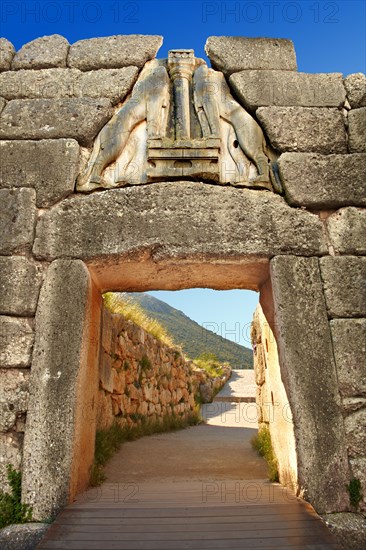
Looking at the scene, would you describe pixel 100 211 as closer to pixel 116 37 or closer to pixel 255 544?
pixel 116 37

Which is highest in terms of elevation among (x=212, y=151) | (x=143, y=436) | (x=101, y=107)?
(x=101, y=107)

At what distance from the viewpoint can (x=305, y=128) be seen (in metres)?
3.64

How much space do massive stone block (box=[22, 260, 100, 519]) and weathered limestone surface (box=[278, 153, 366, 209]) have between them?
1.76 m

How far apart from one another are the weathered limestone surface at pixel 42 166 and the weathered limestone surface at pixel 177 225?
17cm

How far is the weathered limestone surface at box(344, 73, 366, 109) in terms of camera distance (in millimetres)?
3762

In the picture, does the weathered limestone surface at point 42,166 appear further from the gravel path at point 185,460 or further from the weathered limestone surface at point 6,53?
the gravel path at point 185,460

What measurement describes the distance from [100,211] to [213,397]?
428 inches

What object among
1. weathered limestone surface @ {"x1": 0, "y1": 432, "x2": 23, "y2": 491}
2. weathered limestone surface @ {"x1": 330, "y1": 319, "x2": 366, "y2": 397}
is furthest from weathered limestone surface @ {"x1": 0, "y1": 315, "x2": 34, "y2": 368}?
weathered limestone surface @ {"x1": 330, "y1": 319, "x2": 366, "y2": 397}

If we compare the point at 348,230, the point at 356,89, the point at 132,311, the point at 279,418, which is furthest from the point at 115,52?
the point at 132,311

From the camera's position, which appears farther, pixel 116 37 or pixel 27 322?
pixel 116 37

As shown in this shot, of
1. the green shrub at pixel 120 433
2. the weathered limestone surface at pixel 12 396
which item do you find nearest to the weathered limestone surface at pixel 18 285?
the weathered limestone surface at pixel 12 396

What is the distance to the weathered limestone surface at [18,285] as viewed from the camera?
3.17 m

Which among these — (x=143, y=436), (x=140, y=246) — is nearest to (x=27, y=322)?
(x=140, y=246)

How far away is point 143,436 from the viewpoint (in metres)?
6.55
